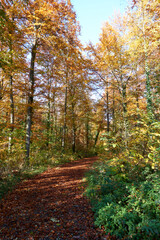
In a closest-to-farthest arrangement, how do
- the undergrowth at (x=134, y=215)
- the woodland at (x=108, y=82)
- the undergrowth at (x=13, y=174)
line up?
the undergrowth at (x=134, y=215), the woodland at (x=108, y=82), the undergrowth at (x=13, y=174)

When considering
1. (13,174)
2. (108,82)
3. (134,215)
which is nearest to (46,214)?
(134,215)

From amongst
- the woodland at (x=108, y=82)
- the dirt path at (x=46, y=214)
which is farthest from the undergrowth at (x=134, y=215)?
the dirt path at (x=46, y=214)

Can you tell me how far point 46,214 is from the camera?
369 centimetres

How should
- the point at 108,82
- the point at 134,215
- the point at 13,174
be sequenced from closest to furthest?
the point at 134,215
the point at 13,174
the point at 108,82

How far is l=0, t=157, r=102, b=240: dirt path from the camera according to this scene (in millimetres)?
2945

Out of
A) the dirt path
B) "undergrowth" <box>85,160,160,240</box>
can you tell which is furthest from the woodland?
the dirt path

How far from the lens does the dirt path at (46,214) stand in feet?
9.66

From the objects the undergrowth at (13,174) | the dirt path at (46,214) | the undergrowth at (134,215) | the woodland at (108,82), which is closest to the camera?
the undergrowth at (134,215)

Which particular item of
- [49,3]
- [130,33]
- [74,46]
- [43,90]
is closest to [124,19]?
[130,33]

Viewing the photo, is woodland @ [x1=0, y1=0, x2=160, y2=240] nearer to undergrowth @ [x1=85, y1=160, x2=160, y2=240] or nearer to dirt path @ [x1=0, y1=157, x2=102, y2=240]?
undergrowth @ [x1=85, y1=160, x2=160, y2=240]

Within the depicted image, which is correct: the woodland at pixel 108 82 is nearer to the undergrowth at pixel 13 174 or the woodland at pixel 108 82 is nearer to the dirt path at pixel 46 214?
the undergrowth at pixel 13 174

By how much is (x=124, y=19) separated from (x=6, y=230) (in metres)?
12.1

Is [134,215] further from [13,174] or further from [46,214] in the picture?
[13,174]

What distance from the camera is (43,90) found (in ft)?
33.8
